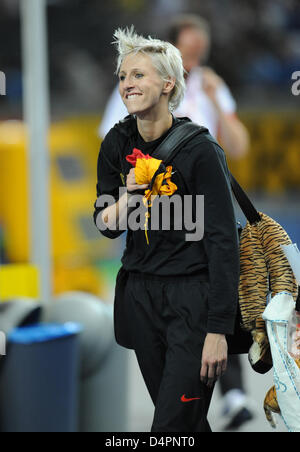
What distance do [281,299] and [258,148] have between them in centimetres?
1427

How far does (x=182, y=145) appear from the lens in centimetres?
195

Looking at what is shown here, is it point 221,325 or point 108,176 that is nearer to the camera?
point 221,325

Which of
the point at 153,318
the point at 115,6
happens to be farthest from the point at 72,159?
the point at 115,6

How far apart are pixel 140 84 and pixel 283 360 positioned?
0.81 m

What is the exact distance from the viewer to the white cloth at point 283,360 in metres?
1.96

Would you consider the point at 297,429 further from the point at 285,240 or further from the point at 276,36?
the point at 276,36

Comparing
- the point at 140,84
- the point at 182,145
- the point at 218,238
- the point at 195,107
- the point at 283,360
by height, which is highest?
the point at 195,107

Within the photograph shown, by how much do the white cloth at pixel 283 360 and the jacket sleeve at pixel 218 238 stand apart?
107 millimetres

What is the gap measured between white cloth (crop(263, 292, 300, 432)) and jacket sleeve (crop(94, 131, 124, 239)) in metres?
0.53

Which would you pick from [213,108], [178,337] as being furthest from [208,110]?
[178,337]

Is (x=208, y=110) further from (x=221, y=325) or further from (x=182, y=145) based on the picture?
(x=221, y=325)

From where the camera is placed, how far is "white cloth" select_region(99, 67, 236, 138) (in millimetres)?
3406

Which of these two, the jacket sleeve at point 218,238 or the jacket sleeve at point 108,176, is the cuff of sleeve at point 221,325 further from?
the jacket sleeve at point 108,176

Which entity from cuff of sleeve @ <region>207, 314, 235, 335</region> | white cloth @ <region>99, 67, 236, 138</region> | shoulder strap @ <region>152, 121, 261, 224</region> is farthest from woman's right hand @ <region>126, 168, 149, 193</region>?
white cloth @ <region>99, 67, 236, 138</region>
